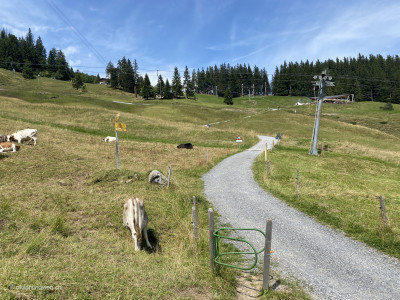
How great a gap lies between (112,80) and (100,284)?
151915 mm

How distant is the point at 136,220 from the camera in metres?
7.96

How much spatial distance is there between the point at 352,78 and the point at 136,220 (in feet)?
535

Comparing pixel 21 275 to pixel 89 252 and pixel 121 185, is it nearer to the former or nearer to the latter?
pixel 89 252

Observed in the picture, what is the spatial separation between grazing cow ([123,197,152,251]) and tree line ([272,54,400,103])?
134604 millimetres

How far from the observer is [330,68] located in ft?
557

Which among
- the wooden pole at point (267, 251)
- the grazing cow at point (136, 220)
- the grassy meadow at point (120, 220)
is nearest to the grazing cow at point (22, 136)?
the grassy meadow at point (120, 220)

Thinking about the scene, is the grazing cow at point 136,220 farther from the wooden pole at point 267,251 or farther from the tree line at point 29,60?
the tree line at point 29,60

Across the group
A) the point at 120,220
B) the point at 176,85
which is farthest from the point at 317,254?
the point at 176,85

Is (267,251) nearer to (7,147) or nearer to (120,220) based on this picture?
(120,220)

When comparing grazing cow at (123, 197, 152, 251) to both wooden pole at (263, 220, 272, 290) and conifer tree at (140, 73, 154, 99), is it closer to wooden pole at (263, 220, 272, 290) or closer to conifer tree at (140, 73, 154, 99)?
wooden pole at (263, 220, 272, 290)

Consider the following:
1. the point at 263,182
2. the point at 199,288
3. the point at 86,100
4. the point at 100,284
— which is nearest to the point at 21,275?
the point at 100,284

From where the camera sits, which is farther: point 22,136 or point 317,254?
point 22,136

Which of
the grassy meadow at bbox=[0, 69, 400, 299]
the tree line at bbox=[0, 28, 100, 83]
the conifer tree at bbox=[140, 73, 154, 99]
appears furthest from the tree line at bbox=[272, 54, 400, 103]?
the tree line at bbox=[0, 28, 100, 83]

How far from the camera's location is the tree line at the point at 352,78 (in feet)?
416
